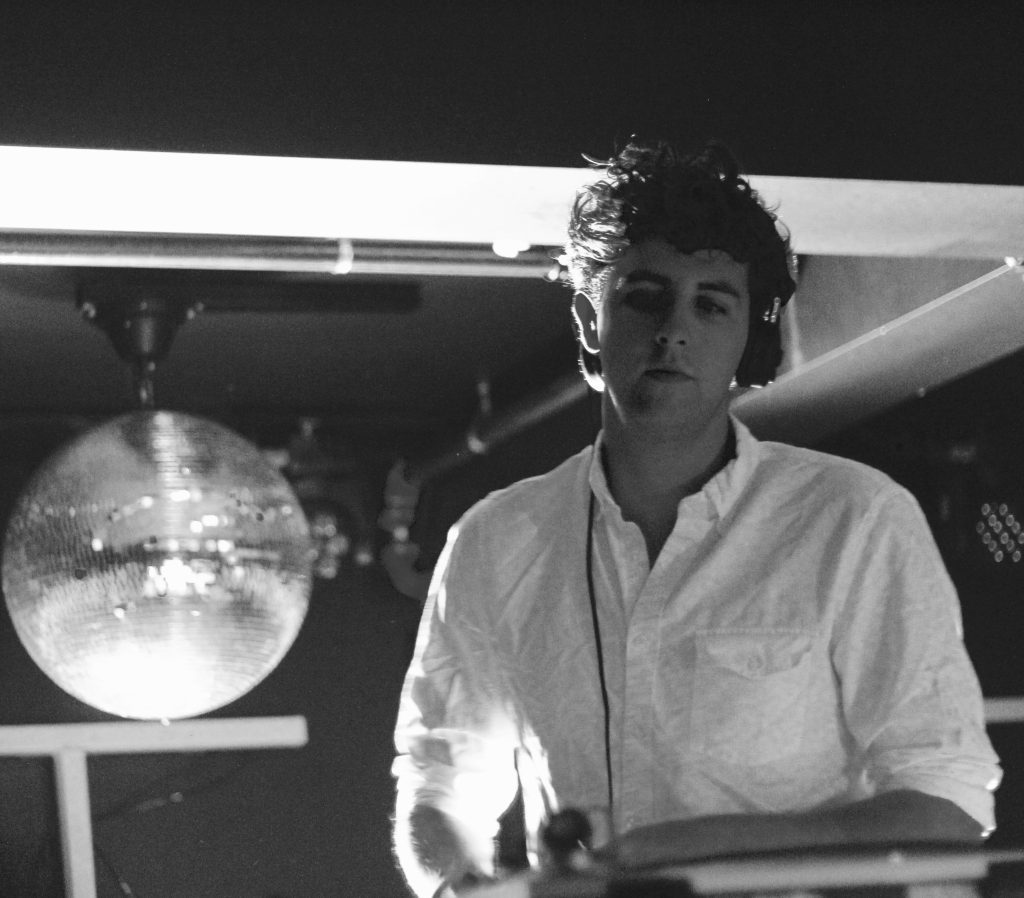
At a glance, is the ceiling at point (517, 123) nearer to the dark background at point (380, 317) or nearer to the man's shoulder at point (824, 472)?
the dark background at point (380, 317)

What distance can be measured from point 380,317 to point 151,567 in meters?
1.44

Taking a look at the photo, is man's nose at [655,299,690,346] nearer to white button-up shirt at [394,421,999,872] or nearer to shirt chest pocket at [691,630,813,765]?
white button-up shirt at [394,421,999,872]

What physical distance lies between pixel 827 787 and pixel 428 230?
169 centimetres

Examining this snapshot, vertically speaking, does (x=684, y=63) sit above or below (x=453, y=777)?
above

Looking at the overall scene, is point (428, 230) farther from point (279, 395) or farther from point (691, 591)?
point (279, 395)

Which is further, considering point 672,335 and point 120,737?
point 120,737

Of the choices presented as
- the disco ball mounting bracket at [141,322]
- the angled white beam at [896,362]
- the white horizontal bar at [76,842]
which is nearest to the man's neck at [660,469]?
the angled white beam at [896,362]

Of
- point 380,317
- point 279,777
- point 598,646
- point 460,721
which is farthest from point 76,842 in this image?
point 598,646

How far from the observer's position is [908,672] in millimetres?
1836

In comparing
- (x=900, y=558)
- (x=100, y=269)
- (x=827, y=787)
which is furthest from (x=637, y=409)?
(x=100, y=269)

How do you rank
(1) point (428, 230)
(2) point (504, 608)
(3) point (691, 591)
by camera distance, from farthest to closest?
(1) point (428, 230), (2) point (504, 608), (3) point (691, 591)

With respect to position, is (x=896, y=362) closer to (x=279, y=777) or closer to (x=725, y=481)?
(x=725, y=481)

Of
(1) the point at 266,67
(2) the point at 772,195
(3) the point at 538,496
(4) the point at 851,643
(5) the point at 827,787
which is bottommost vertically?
(5) the point at 827,787

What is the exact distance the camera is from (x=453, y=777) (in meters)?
2.17
